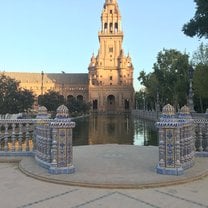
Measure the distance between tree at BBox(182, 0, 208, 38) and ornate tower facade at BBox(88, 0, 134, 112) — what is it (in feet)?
302

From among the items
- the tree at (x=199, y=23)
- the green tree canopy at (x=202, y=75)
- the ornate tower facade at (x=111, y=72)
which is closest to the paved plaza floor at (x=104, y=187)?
the tree at (x=199, y=23)

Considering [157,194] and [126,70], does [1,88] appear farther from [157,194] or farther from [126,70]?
[126,70]

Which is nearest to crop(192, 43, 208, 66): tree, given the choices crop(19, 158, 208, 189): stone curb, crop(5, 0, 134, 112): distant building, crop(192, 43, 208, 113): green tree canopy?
crop(192, 43, 208, 113): green tree canopy

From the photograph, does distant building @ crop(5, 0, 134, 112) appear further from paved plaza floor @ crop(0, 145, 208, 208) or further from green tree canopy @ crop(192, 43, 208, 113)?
paved plaza floor @ crop(0, 145, 208, 208)

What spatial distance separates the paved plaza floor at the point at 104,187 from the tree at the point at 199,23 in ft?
37.5

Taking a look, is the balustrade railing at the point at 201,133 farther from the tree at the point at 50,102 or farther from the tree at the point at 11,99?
the tree at the point at 50,102

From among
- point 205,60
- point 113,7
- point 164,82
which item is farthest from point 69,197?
point 113,7

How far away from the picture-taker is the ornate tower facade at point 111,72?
4434 inches

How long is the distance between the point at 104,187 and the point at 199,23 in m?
14.6

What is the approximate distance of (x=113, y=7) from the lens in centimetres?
11775

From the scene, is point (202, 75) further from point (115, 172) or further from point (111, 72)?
point (111, 72)

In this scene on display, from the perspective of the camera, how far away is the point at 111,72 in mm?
115938

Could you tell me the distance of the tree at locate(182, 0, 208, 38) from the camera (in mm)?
18094

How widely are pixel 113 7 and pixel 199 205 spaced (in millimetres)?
118030
